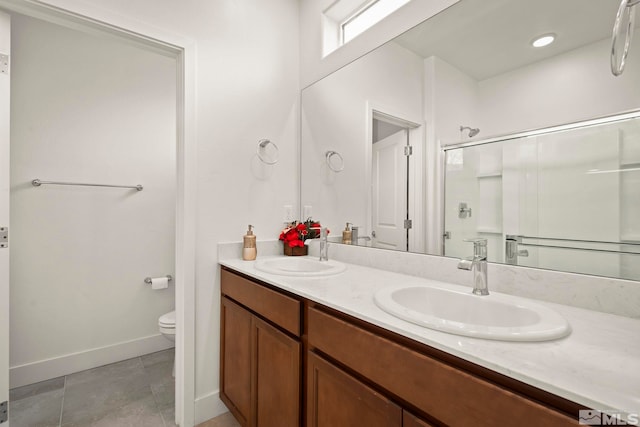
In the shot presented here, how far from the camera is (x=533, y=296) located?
103 cm

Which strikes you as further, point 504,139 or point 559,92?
point 504,139

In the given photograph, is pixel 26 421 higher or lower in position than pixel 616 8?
lower

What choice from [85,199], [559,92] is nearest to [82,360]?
[85,199]

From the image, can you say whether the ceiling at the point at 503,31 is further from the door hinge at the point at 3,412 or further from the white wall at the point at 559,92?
the door hinge at the point at 3,412

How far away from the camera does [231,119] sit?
1.83 metres

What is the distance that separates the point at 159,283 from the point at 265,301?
1543 millimetres

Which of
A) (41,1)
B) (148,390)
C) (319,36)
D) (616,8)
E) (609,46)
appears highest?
(319,36)

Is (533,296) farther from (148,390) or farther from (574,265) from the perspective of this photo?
(148,390)

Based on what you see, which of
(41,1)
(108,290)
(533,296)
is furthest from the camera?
(108,290)

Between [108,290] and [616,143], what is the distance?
2962 millimetres

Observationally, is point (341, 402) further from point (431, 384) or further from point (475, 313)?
point (475, 313)

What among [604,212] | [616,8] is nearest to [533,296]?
[604,212]

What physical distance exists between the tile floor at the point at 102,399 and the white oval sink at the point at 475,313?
153cm

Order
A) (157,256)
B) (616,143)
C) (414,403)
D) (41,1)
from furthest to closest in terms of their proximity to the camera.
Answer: (157,256) < (41,1) < (616,143) < (414,403)
